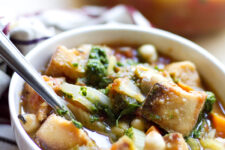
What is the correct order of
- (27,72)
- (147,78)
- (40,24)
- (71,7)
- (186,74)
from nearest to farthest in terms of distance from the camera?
(27,72)
(147,78)
(186,74)
(40,24)
(71,7)

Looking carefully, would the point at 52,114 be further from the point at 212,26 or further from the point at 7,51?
the point at 212,26

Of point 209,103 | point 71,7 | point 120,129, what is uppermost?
point 209,103

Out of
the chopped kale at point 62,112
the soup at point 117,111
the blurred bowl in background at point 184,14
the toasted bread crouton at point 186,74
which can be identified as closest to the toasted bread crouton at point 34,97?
the soup at point 117,111

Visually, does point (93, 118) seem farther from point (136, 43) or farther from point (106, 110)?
point (136, 43)

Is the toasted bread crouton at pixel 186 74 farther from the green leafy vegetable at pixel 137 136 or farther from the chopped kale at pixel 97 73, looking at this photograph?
the green leafy vegetable at pixel 137 136

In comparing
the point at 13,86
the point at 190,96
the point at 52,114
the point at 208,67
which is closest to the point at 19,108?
the point at 13,86

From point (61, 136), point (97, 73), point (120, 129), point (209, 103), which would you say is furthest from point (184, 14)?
point (61, 136)

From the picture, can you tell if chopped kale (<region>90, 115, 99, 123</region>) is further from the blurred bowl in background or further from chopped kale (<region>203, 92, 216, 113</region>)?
the blurred bowl in background
